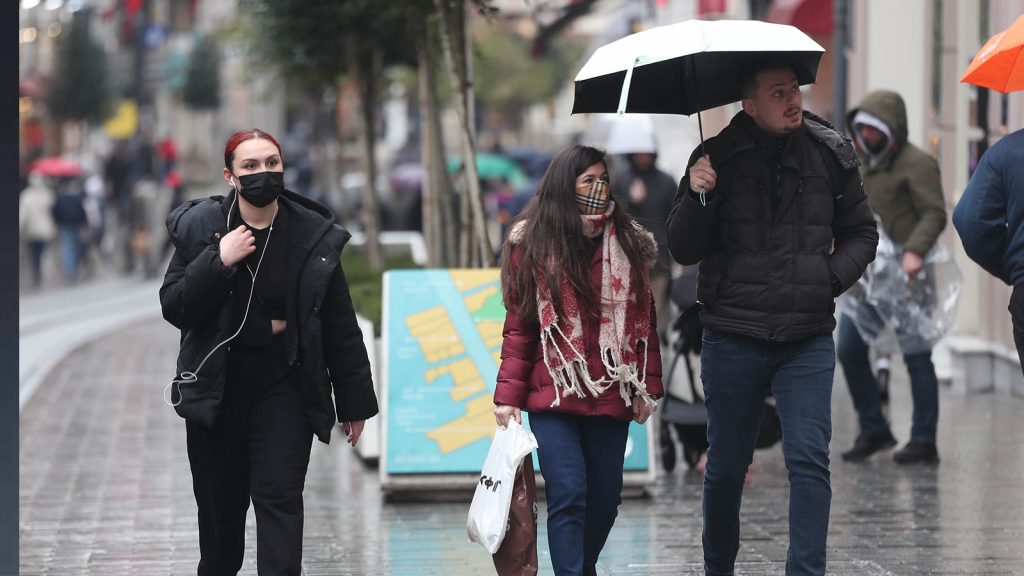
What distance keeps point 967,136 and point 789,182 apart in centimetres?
753

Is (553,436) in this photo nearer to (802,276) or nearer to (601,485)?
(601,485)

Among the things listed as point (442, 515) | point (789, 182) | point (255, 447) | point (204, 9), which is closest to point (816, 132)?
point (789, 182)

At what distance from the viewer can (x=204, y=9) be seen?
7750cm

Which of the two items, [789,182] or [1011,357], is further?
[1011,357]

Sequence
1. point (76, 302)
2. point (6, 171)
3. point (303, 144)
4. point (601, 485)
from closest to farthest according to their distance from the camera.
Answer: point (6, 171) < point (601, 485) < point (76, 302) < point (303, 144)

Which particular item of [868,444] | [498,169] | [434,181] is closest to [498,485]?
[868,444]

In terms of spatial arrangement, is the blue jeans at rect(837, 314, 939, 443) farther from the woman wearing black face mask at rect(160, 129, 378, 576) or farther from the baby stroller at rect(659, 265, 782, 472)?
the woman wearing black face mask at rect(160, 129, 378, 576)

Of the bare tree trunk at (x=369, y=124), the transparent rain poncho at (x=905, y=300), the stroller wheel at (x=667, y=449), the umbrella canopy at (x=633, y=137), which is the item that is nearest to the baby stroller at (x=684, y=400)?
the stroller wheel at (x=667, y=449)

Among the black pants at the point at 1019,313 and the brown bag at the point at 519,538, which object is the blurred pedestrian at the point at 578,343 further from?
the black pants at the point at 1019,313

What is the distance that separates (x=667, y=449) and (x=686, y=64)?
147 inches

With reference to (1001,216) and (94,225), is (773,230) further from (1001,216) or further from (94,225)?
(94,225)

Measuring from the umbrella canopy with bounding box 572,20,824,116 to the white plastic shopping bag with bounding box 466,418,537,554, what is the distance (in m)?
1.09

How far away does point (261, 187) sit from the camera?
5.41 m

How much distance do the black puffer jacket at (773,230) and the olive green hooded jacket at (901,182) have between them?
3.42 meters
